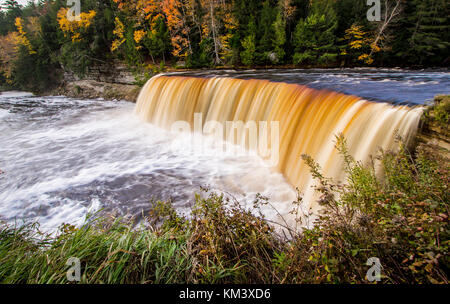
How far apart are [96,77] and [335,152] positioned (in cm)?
2703

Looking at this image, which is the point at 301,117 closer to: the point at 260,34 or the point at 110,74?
the point at 260,34

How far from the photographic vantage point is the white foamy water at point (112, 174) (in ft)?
15.2

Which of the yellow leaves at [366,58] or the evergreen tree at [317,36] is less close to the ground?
the evergreen tree at [317,36]

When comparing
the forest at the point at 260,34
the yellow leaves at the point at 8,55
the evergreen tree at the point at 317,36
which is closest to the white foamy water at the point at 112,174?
the forest at the point at 260,34

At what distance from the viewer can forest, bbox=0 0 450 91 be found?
16.3 meters

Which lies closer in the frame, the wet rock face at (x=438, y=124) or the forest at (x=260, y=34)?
the wet rock face at (x=438, y=124)

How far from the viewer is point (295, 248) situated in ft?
6.34

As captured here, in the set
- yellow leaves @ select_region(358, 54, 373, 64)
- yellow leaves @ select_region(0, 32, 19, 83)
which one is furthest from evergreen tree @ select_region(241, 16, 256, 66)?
yellow leaves @ select_region(0, 32, 19, 83)

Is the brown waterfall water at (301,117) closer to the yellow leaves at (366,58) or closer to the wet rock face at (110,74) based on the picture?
the yellow leaves at (366,58)

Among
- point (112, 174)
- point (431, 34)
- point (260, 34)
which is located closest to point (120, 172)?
point (112, 174)

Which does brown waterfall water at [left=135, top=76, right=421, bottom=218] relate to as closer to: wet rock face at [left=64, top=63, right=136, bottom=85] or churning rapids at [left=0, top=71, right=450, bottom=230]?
churning rapids at [left=0, top=71, right=450, bottom=230]

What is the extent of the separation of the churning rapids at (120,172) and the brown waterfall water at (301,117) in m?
0.71

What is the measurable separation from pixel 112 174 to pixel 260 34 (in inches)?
718

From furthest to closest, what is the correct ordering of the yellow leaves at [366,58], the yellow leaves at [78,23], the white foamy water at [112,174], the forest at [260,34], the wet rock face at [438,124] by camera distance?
the yellow leaves at [78,23] < the forest at [260,34] < the yellow leaves at [366,58] < the white foamy water at [112,174] < the wet rock face at [438,124]
